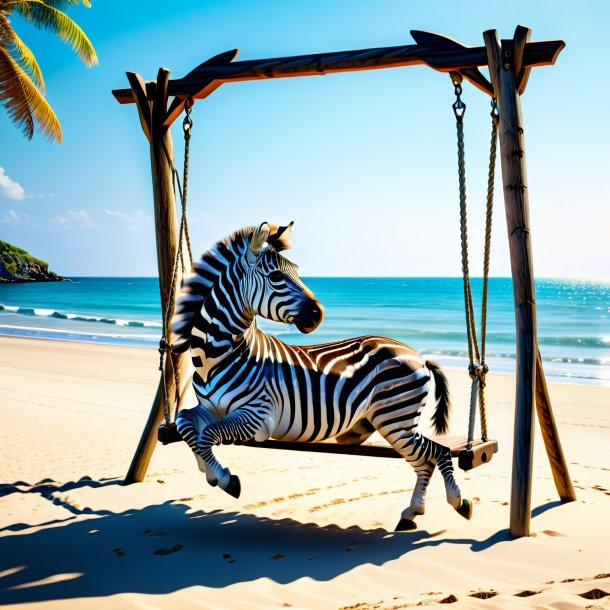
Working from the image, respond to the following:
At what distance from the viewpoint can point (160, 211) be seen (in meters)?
5.16

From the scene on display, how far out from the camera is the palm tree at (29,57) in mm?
15156

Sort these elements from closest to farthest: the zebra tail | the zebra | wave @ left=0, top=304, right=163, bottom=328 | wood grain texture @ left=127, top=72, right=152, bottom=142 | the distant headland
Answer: the zebra → the zebra tail → wood grain texture @ left=127, top=72, right=152, bottom=142 → wave @ left=0, top=304, right=163, bottom=328 → the distant headland

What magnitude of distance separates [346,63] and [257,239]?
1373mm

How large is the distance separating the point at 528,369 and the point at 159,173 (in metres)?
2.88

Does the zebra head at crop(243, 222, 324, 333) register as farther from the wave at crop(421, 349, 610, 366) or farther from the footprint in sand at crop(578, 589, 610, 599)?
the wave at crop(421, 349, 610, 366)

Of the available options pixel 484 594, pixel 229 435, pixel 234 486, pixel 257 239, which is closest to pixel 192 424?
pixel 229 435

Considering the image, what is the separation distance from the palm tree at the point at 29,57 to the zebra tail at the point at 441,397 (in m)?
13.0

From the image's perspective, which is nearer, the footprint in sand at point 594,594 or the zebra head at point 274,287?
the footprint in sand at point 594,594

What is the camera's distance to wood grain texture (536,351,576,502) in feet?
14.9

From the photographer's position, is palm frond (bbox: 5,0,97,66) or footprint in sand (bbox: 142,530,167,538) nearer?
footprint in sand (bbox: 142,530,167,538)

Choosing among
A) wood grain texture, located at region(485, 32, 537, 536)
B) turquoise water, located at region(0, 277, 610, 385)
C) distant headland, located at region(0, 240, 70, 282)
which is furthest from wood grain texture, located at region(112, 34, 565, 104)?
distant headland, located at region(0, 240, 70, 282)

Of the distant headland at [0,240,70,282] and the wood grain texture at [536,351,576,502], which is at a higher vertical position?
the distant headland at [0,240,70,282]

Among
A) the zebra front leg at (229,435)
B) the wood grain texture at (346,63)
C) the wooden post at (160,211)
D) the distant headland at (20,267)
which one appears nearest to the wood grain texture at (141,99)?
the wooden post at (160,211)

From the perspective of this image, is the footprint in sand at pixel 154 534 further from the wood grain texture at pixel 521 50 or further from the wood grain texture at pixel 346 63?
the wood grain texture at pixel 521 50
